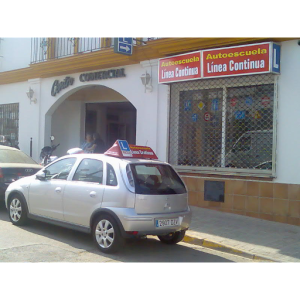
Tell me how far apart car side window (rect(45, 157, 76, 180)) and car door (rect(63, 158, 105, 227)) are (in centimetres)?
26

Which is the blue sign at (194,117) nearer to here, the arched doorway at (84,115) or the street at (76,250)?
the street at (76,250)

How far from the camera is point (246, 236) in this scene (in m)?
7.41

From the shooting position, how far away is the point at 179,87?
10398 mm

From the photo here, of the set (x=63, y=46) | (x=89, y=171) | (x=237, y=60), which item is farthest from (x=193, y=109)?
(x=63, y=46)

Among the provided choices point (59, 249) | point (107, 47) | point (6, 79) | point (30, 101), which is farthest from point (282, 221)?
point (6, 79)

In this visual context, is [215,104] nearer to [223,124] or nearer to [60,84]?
[223,124]

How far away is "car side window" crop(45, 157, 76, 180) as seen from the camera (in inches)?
273

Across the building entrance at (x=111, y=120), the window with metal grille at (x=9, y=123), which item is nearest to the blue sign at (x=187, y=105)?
the building entrance at (x=111, y=120)

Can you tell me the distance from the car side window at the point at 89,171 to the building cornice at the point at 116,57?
4.57 meters

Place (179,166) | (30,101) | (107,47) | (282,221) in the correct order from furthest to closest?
(30,101) → (107,47) → (179,166) → (282,221)

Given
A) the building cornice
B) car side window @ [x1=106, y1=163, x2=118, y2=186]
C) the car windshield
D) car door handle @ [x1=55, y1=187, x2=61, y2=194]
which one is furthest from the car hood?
the building cornice

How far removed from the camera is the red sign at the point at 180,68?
9.54 metres

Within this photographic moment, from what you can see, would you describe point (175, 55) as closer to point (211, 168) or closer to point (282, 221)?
point (211, 168)
